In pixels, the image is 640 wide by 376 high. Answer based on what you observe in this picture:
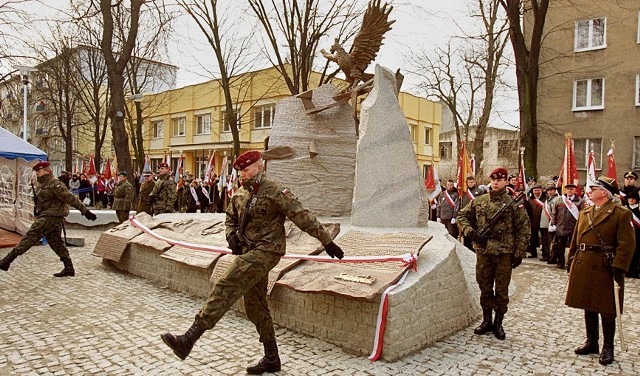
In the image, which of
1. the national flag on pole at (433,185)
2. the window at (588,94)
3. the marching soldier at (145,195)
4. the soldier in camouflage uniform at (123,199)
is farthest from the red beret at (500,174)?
the window at (588,94)

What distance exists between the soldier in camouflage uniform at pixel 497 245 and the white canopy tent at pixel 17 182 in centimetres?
1034

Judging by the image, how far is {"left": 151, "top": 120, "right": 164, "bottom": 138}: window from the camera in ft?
122

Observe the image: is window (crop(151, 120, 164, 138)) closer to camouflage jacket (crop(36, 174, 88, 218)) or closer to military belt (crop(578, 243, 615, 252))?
camouflage jacket (crop(36, 174, 88, 218))

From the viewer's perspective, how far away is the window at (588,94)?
22.6 meters

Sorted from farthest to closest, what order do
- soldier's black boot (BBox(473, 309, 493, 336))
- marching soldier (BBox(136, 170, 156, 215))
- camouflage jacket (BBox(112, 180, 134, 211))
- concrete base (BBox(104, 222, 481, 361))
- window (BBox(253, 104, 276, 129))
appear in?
1. window (BBox(253, 104, 276, 129))
2. camouflage jacket (BBox(112, 180, 134, 211))
3. marching soldier (BBox(136, 170, 156, 215))
4. soldier's black boot (BBox(473, 309, 493, 336))
5. concrete base (BBox(104, 222, 481, 361))

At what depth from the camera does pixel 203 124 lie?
33.2 meters

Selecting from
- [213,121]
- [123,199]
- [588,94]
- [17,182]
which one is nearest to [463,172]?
[123,199]

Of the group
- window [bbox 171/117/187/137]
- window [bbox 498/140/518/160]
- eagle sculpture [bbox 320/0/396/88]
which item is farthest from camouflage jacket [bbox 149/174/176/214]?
window [bbox 498/140/518/160]

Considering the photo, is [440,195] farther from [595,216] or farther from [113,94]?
[113,94]

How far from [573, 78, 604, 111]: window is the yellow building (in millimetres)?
8058

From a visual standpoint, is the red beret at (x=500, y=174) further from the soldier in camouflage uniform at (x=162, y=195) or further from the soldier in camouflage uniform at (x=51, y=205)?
the soldier in camouflage uniform at (x=162, y=195)

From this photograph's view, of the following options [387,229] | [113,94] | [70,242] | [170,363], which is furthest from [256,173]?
[113,94]

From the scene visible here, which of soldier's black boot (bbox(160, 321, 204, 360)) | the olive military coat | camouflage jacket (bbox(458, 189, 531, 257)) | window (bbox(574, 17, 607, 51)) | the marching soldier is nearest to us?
soldier's black boot (bbox(160, 321, 204, 360))

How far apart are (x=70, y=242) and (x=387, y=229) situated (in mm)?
8472
